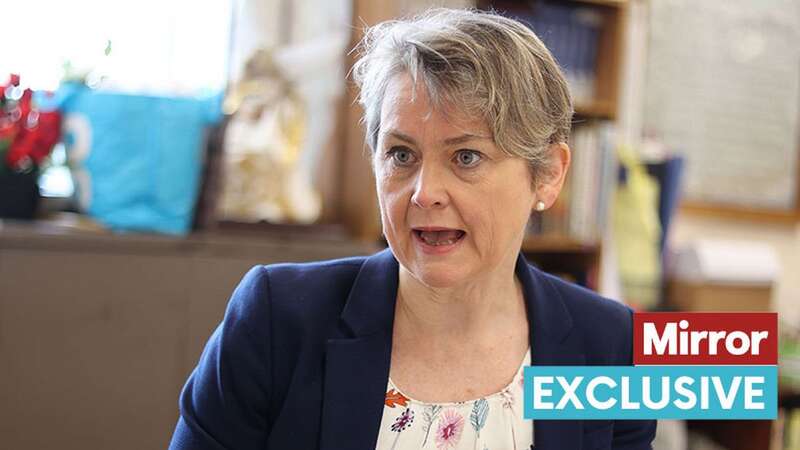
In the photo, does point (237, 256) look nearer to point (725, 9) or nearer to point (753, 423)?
point (753, 423)

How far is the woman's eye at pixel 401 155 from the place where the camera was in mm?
1144

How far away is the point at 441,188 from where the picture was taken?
1114mm

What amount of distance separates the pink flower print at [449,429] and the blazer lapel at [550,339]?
0.11m

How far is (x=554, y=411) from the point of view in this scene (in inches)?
48.7

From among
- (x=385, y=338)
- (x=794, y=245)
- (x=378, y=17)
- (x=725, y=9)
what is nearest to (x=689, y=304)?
(x=794, y=245)

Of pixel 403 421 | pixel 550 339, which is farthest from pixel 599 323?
pixel 403 421

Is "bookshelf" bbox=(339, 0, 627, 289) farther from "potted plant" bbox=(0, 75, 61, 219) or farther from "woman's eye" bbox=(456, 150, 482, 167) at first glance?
"woman's eye" bbox=(456, 150, 482, 167)

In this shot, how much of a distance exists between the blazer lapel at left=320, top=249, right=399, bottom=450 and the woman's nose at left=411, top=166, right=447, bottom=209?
0.23 meters

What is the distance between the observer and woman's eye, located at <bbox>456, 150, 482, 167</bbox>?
1131 mm

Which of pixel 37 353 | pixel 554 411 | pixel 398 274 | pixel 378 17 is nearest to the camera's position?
Result: pixel 554 411

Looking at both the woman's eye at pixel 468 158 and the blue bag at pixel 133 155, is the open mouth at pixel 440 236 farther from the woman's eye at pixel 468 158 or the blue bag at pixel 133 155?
the blue bag at pixel 133 155

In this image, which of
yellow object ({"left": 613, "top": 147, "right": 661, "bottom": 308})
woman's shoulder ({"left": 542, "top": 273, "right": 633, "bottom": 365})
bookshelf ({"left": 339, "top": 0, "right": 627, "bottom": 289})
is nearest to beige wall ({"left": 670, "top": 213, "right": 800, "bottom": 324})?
yellow object ({"left": 613, "top": 147, "right": 661, "bottom": 308})

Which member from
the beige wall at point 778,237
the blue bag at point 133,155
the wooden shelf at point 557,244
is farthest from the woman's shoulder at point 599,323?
the beige wall at point 778,237

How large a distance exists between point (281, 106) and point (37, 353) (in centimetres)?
83
